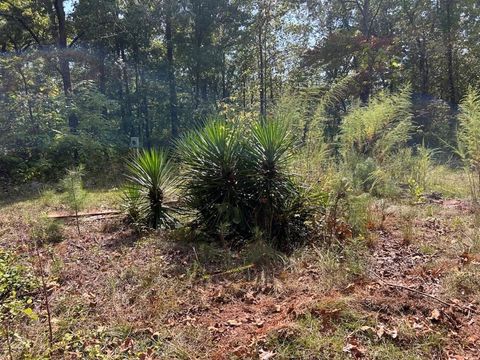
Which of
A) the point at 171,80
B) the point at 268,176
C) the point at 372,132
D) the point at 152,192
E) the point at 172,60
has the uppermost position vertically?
the point at 172,60

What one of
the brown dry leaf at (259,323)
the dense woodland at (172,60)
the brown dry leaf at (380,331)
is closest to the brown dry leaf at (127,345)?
the brown dry leaf at (259,323)

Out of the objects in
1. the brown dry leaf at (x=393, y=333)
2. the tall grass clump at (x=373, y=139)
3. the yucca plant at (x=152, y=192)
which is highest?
the tall grass clump at (x=373, y=139)

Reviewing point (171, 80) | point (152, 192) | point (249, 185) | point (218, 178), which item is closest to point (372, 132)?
point (249, 185)

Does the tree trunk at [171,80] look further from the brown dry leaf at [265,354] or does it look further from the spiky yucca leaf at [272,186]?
the brown dry leaf at [265,354]

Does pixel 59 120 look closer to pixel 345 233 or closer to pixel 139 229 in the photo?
pixel 139 229

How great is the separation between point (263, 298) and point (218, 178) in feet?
5.42

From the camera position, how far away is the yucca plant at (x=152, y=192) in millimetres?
4336

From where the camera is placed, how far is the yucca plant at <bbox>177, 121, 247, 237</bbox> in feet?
12.5

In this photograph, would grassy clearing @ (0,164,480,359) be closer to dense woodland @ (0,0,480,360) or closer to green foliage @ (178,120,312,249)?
dense woodland @ (0,0,480,360)

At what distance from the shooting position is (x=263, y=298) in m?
2.59

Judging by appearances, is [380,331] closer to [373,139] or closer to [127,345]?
[127,345]

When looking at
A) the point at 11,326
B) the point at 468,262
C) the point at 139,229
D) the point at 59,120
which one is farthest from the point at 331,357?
the point at 59,120

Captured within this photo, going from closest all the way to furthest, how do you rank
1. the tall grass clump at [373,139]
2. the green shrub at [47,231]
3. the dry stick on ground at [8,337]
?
1. the dry stick on ground at [8,337]
2. the green shrub at [47,231]
3. the tall grass clump at [373,139]

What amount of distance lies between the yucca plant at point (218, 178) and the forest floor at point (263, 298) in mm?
402
